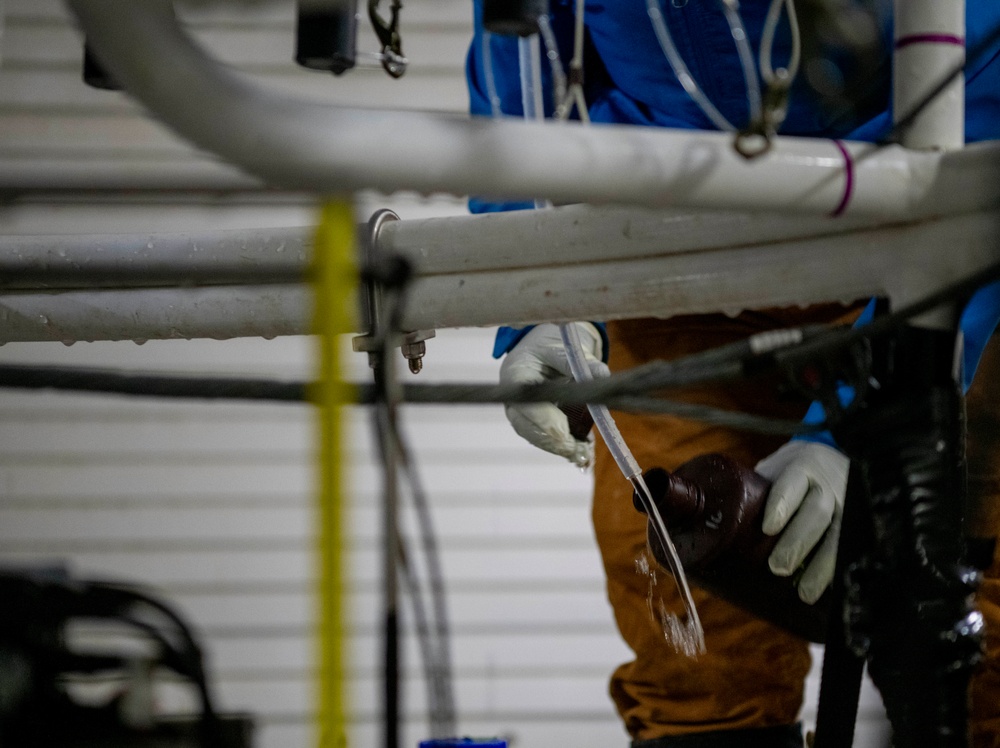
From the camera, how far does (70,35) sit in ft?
10.0

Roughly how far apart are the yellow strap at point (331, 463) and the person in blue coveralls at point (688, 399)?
0.58m

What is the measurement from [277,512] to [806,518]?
2338mm

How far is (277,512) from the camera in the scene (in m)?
2.96

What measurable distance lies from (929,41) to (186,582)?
8.82 feet

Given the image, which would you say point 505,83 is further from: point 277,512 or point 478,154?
point 277,512

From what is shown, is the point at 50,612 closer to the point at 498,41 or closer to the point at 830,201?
the point at 830,201

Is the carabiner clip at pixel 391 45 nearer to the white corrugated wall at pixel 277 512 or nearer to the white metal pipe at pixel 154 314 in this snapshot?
the white metal pipe at pixel 154 314

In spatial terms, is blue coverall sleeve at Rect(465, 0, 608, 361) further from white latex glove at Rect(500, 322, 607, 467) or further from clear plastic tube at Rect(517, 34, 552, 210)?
clear plastic tube at Rect(517, 34, 552, 210)

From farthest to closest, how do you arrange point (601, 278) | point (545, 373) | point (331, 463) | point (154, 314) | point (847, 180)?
point (545, 373), point (154, 314), point (601, 278), point (847, 180), point (331, 463)

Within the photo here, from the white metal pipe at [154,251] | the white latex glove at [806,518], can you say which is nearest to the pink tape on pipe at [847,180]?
the white latex glove at [806,518]

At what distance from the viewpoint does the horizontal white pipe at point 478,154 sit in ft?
1.45

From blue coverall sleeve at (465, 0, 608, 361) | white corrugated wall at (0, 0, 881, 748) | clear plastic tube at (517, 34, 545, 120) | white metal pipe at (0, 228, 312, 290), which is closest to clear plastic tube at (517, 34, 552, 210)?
clear plastic tube at (517, 34, 545, 120)

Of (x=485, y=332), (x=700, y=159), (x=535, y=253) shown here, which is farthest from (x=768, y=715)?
(x=485, y=332)

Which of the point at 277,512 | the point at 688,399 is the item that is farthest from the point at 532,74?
the point at 277,512
